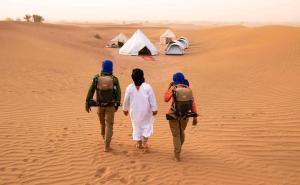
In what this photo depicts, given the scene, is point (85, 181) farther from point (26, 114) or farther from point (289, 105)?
point (289, 105)

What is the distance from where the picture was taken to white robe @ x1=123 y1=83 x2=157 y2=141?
562 cm

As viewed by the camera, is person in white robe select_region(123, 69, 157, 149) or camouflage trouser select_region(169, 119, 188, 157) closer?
camouflage trouser select_region(169, 119, 188, 157)

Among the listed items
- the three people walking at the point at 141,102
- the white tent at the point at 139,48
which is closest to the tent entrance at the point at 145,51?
the white tent at the point at 139,48

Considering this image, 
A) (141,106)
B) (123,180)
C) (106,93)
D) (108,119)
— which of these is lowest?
(123,180)

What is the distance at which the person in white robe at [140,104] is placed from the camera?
5.61m

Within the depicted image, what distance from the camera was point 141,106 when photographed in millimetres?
5664

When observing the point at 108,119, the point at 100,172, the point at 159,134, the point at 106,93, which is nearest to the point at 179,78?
the point at 106,93

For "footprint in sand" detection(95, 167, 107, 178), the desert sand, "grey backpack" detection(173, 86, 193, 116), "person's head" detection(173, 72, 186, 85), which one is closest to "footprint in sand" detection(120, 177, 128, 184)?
the desert sand

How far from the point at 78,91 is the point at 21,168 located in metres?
6.01

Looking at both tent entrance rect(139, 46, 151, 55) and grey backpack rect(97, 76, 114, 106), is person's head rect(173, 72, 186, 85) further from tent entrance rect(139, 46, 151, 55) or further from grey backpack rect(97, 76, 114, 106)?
tent entrance rect(139, 46, 151, 55)

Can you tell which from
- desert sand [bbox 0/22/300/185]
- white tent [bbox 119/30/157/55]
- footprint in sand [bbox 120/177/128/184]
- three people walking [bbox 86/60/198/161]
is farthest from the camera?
white tent [bbox 119/30/157/55]

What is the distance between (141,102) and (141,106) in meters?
0.07

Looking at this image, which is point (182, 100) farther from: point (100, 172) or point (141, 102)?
point (100, 172)

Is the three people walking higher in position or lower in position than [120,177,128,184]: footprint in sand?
higher
